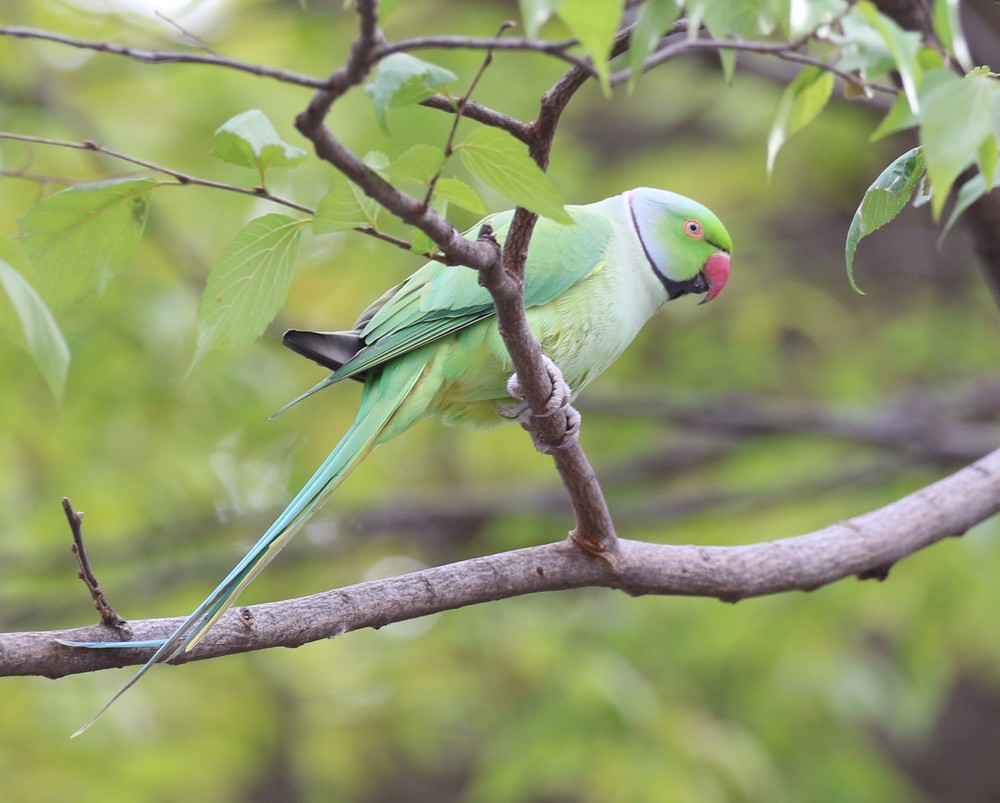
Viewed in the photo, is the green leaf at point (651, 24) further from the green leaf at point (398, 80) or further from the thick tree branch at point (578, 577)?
the thick tree branch at point (578, 577)

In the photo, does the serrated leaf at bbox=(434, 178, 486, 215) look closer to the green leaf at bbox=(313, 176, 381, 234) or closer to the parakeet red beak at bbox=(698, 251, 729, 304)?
the green leaf at bbox=(313, 176, 381, 234)

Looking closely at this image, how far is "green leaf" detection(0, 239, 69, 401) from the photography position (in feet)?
4.88

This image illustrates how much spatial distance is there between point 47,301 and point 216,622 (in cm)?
60

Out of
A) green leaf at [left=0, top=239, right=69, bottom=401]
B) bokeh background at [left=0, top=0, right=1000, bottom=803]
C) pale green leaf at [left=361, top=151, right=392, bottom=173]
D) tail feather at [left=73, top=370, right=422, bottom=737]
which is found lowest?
bokeh background at [left=0, top=0, right=1000, bottom=803]

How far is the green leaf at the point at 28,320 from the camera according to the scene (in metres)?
1.49

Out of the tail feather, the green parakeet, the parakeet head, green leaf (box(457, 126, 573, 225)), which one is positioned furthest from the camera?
the parakeet head

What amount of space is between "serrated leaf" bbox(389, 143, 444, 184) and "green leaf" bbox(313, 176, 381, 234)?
0.09 m

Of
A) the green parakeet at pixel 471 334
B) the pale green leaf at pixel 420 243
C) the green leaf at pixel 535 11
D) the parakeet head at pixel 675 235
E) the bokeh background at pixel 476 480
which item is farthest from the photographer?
the bokeh background at pixel 476 480

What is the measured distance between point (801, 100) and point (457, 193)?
0.62 metres

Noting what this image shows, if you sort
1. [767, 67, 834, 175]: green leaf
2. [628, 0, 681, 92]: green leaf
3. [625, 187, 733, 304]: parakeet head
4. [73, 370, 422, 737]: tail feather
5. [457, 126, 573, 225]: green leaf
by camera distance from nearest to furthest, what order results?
[628, 0, 681, 92]: green leaf, [457, 126, 573, 225]: green leaf, [767, 67, 834, 175]: green leaf, [73, 370, 422, 737]: tail feather, [625, 187, 733, 304]: parakeet head

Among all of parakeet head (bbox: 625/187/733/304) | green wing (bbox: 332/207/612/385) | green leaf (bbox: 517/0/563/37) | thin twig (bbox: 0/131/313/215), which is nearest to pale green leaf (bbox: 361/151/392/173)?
thin twig (bbox: 0/131/313/215)

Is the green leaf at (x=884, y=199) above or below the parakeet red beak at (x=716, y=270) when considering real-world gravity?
above

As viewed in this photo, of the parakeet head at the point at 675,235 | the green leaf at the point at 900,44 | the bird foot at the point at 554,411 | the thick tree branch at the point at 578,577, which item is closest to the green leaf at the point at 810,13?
the green leaf at the point at 900,44

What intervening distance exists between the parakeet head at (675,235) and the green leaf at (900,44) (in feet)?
5.55
